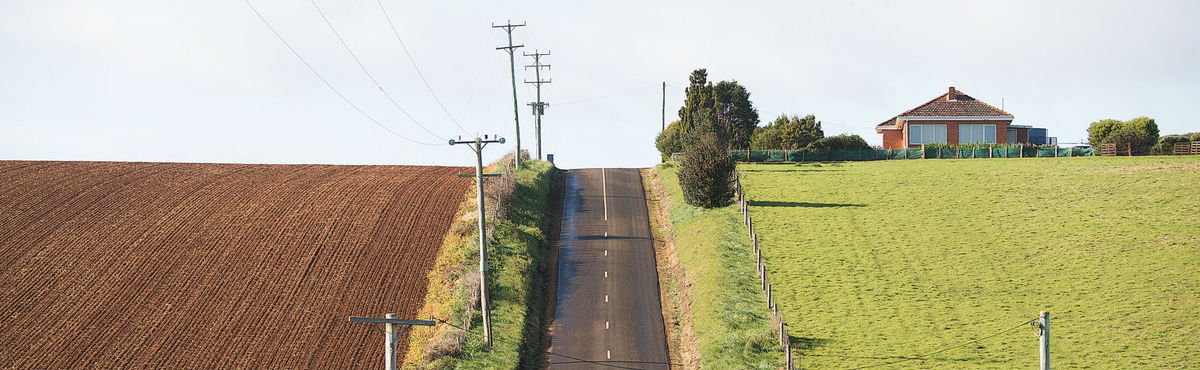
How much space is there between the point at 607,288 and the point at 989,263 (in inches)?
762

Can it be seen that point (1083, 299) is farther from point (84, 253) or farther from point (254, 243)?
point (84, 253)

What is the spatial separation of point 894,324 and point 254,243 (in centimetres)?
3310

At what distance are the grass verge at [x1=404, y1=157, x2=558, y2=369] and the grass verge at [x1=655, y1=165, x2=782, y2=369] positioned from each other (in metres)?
7.54

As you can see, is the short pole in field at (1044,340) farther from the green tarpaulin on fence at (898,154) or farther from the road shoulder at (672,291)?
the green tarpaulin on fence at (898,154)

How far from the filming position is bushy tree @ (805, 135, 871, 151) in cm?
8575

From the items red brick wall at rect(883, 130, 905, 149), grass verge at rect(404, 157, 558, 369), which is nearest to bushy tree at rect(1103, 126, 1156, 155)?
red brick wall at rect(883, 130, 905, 149)

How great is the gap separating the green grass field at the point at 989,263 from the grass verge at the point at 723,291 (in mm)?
1383

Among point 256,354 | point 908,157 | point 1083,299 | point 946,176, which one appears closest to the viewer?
point 256,354

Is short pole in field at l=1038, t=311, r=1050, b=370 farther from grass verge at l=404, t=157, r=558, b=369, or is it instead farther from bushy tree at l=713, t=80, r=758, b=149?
bushy tree at l=713, t=80, r=758, b=149

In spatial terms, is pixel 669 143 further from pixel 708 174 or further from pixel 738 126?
pixel 708 174

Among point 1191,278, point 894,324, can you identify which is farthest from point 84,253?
point 1191,278

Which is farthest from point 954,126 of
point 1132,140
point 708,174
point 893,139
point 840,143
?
point 708,174

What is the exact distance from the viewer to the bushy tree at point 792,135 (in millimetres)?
86188

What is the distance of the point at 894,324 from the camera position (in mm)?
39812
